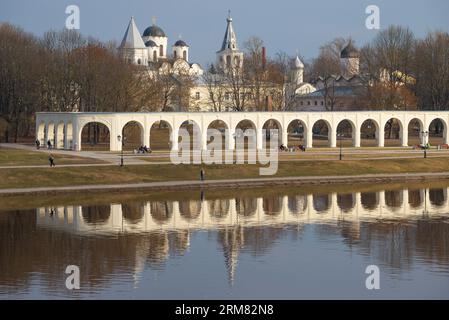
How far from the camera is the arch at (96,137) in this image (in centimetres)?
7645

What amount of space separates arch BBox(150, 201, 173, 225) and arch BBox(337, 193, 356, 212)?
8687 millimetres

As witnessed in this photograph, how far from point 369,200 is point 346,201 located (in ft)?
4.66

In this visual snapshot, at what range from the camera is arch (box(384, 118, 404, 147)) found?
274 feet

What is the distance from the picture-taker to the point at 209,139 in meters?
80.4

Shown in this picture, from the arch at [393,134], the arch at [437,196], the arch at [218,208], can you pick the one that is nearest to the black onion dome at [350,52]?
the arch at [393,134]

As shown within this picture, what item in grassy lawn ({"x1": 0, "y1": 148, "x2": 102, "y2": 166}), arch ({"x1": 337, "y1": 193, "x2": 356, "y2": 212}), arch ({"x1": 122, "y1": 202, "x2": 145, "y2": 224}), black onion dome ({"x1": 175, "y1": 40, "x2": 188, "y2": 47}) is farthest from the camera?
black onion dome ({"x1": 175, "y1": 40, "x2": 188, "y2": 47})

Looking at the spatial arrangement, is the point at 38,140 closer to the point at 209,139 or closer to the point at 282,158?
the point at 209,139

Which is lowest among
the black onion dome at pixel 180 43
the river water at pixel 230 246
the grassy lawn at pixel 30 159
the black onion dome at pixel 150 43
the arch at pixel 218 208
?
the river water at pixel 230 246

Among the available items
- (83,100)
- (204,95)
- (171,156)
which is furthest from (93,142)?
(204,95)

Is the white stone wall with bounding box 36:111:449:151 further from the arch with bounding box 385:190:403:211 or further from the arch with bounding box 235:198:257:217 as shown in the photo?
the arch with bounding box 235:198:257:217

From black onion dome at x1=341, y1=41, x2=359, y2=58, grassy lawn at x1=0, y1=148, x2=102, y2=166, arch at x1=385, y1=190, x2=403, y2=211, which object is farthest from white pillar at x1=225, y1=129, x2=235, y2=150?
black onion dome at x1=341, y1=41, x2=359, y2=58

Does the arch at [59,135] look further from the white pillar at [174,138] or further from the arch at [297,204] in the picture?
the arch at [297,204]

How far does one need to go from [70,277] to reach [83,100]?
59578 millimetres

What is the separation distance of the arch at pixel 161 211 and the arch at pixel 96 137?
24.2 m
